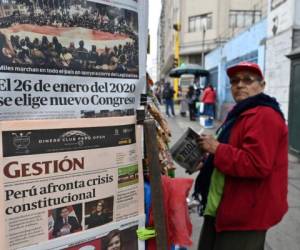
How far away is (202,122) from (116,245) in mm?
12964

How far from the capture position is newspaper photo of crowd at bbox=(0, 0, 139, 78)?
132cm

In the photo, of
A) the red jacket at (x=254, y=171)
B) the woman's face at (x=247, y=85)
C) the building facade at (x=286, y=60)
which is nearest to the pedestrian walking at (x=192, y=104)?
the building facade at (x=286, y=60)

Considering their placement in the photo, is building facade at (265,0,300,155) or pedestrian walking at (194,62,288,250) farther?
building facade at (265,0,300,155)

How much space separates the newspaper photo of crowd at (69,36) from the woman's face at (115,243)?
0.65m

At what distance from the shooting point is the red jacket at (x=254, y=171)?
204cm

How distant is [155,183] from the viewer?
165 cm

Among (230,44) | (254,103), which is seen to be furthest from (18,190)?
(230,44)

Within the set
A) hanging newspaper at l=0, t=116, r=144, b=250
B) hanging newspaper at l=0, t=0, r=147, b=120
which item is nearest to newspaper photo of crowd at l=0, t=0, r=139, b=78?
hanging newspaper at l=0, t=0, r=147, b=120

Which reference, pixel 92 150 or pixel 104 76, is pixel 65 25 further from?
pixel 92 150

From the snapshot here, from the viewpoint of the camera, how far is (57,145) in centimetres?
139

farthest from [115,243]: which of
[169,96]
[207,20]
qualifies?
[207,20]

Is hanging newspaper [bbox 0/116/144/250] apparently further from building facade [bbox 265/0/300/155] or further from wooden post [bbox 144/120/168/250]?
building facade [bbox 265/0/300/155]

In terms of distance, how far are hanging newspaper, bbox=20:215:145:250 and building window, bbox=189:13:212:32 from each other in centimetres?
4016

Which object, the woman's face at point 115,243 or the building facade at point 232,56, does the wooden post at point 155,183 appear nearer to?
the woman's face at point 115,243
